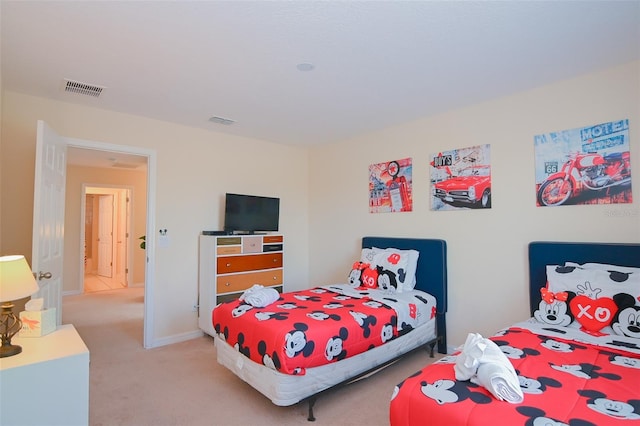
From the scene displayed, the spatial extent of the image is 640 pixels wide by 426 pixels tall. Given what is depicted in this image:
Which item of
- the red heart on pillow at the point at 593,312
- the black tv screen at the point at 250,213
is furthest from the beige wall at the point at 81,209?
the red heart on pillow at the point at 593,312

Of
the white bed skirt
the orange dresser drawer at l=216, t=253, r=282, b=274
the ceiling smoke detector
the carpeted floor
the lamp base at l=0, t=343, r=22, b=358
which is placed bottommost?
the carpeted floor

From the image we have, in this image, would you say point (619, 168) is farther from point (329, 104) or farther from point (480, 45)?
point (329, 104)

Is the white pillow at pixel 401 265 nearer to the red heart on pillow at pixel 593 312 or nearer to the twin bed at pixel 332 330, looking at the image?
the twin bed at pixel 332 330

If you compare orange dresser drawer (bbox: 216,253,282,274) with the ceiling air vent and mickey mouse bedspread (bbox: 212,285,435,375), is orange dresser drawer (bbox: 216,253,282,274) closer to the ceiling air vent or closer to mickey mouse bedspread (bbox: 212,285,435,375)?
mickey mouse bedspread (bbox: 212,285,435,375)

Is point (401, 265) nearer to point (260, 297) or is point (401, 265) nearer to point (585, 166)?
point (260, 297)

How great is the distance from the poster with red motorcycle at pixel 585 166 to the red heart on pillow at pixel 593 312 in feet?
2.65

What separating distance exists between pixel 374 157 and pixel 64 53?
3.13 meters

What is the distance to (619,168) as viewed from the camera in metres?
2.50

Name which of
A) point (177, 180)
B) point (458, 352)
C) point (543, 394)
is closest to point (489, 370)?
point (543, 394)

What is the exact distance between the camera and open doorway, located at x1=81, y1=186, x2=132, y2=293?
23.6 feet

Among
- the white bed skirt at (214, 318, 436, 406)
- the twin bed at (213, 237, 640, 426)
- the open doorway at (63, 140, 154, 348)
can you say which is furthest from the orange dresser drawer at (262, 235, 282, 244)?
the open doorway at (63, 140, 154, 348)

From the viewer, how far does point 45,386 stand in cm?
155

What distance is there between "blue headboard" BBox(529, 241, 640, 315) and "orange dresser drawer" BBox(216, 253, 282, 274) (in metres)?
2.81

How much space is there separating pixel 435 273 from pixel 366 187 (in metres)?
1.41
